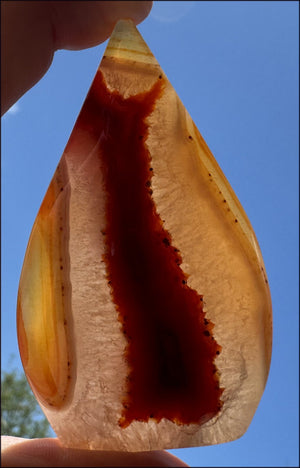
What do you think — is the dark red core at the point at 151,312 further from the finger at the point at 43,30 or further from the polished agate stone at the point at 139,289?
the finger at the point at 43,30

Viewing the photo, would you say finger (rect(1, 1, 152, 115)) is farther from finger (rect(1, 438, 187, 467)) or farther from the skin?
finger (rect(1, 438, 187, 467))

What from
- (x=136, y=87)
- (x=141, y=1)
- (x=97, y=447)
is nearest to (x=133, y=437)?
(x=97, y=447)

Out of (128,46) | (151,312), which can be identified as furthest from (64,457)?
(128,46)

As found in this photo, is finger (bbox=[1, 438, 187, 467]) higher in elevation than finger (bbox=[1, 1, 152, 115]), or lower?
lower

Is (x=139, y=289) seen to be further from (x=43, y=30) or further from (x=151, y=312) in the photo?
(x=43, y=30)

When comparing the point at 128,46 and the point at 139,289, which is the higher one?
→ the point at 128,46

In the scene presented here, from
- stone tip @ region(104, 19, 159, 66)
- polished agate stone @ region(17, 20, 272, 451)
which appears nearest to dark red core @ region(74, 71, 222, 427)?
polished agate stone @ region(17, 20, 272, 451)

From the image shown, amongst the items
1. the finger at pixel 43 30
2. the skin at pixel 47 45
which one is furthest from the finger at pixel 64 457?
the finger at pixel 43 30
